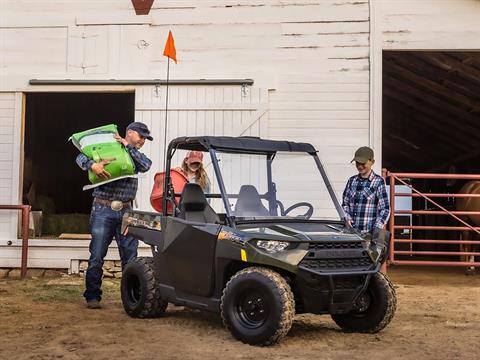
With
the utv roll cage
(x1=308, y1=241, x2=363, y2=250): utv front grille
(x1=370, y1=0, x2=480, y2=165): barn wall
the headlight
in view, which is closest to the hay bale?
(x1=370, y1=0, x2=480, y2=165): barn wall

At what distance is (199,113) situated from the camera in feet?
28.6

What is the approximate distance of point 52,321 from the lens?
18.6 feet

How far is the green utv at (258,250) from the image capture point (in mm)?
4598

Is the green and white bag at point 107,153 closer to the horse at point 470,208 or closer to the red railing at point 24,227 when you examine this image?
the red railing at point 24,227

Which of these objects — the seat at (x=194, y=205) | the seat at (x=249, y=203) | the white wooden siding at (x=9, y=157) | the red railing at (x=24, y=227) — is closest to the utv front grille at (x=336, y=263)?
the seat at (x=249, y=203)

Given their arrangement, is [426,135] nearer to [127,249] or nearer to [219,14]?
[219,14]

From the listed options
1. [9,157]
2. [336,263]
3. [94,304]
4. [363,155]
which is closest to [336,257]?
[336,263]

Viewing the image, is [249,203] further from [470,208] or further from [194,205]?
[470,208]

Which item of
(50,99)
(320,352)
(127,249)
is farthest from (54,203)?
(320,352)

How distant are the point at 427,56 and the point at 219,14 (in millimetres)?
3442

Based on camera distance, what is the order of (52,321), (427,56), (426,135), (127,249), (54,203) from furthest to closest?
(426,135) < (54,203) < (427,56) < (127,249) < (52,321)

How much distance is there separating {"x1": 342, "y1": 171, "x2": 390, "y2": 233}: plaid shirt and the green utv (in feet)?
1.59

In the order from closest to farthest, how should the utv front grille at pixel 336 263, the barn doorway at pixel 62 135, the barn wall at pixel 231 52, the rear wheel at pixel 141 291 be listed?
1. the utv front grille at pixel 336 263
2. the rear wheel at pixel 141 291
3. the barn wall at pixel 231 52
4. the barn doorway at pixel 62 135

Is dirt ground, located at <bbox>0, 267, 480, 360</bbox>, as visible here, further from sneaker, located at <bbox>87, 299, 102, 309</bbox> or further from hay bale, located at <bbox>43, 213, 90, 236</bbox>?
hay bale, located at <bbox>43, 213, 90, 236</bbox>
